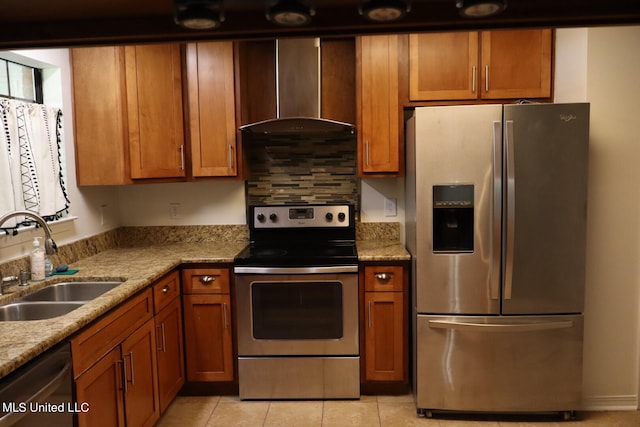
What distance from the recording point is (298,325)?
9.14 ft

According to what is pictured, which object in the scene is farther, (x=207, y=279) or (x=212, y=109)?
(x=212, y=109)

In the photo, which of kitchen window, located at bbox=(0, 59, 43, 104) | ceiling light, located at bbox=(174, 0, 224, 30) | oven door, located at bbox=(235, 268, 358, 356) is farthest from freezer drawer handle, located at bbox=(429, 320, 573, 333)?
kitchen window, located at bbox=(0, 59, 43, 104)

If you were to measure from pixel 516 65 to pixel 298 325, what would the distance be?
2.01m

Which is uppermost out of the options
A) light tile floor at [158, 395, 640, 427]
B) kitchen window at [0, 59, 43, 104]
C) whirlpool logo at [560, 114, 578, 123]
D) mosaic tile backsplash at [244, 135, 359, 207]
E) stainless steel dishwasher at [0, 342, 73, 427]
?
kitchen window at [0, 59, 43, 104]

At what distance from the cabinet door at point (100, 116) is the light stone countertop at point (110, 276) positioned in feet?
1.68

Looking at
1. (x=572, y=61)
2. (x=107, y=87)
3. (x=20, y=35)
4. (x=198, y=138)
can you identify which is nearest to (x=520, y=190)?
(x=572, y=61)

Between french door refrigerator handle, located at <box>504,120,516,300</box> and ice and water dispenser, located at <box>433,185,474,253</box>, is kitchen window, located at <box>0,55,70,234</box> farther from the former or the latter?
french door refrigerator handle, located at <box>504,120,516,300</box>

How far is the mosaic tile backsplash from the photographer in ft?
10.7

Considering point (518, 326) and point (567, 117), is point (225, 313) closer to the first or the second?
point (518, 326)

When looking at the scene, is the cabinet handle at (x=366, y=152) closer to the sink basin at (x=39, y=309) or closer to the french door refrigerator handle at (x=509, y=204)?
the french door refrigerator handle at (x=509, y=204)

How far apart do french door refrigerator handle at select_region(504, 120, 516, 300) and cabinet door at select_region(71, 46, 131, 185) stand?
218cm

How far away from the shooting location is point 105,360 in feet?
6.19

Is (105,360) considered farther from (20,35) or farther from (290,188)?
(290,188)

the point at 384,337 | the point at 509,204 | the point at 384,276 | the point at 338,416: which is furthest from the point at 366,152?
the point at 338,416
